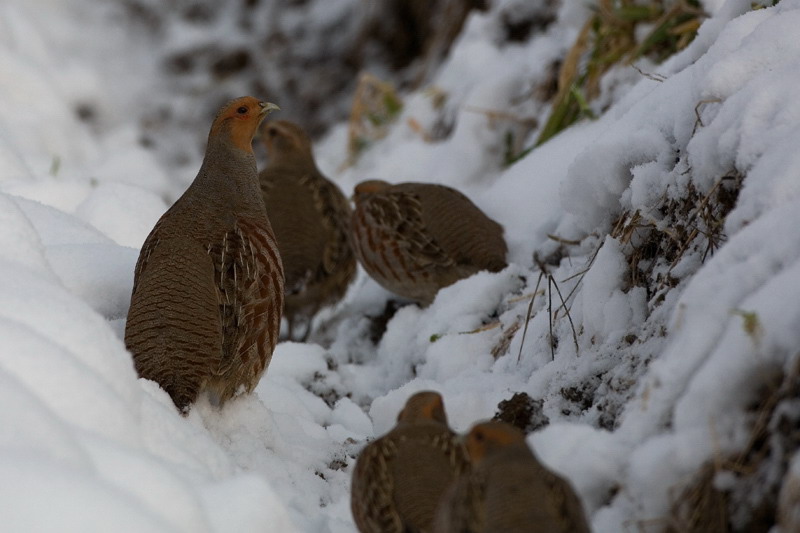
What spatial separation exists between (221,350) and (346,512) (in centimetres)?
72

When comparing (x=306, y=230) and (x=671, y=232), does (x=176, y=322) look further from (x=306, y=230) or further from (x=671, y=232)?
(x=306, y=230)

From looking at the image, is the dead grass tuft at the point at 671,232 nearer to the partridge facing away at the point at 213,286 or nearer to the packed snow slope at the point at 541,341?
the packed snow slope at the point at 541,341

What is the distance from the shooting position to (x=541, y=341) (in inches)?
139

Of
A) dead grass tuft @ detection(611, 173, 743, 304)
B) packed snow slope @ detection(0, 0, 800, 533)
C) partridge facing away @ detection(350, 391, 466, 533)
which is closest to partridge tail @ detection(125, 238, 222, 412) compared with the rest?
packed snow slope @ detection(0, 0, 800, 533)

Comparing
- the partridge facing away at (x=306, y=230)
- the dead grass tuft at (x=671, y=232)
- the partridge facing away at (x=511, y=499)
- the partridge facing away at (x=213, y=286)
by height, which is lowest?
the partridge facing away at (x=511, y=499)

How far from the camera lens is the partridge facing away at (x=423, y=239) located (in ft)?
15.9

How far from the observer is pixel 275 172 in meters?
5.90

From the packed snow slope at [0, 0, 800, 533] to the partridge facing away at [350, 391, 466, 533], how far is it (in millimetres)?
229

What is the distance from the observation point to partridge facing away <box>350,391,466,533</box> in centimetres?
236

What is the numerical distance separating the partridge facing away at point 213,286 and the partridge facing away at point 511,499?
1.20 meters

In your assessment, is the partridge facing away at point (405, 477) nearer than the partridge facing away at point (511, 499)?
No

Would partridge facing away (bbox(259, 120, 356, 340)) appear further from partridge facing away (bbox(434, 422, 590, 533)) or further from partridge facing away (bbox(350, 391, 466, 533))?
partridge facing away (bbox(434, 422, 590, 533))

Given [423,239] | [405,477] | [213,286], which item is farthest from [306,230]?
[405,477]

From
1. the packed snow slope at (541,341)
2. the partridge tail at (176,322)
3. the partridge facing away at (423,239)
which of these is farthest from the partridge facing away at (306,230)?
the partridge tail at (176,322)
